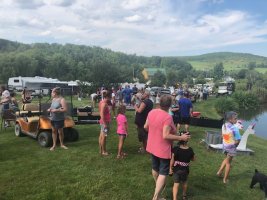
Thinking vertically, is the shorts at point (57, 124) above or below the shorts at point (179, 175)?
above

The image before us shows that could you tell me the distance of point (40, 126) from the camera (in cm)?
1032

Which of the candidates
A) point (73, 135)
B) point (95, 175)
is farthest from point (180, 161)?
point (73, 135)

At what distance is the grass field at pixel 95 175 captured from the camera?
6.60 meters

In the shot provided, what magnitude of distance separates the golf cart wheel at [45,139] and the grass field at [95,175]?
0.67 feet

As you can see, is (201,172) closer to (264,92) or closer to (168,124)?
(168,124)

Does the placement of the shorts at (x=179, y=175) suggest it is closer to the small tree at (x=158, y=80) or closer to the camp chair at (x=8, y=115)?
the camp chair at (x=8, y=115)

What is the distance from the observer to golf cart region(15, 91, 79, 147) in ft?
33.4

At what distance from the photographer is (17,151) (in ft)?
31.8

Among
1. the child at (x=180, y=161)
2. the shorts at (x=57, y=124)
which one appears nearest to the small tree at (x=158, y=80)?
the shorts at (x=57, y=124)

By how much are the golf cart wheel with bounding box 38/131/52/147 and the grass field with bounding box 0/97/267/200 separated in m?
0.20

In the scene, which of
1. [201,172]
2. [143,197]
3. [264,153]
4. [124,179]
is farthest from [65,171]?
[264,153]

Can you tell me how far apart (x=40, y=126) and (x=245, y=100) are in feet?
128

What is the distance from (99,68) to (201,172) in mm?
44363

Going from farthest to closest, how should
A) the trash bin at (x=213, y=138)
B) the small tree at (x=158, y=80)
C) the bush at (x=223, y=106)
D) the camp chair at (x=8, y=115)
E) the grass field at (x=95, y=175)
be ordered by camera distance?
the small tree at (x=158, y=80)
the bush at (x=223, y=106)
the camp chair at (x=8, y=115)
the trash bin at (x=213, y=138)
the grass field at (x=95, y=175)
